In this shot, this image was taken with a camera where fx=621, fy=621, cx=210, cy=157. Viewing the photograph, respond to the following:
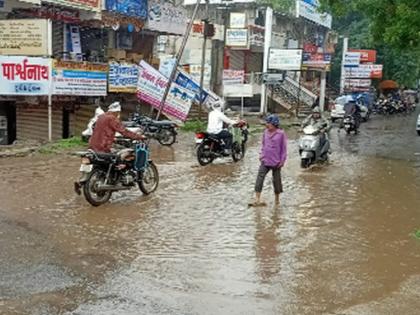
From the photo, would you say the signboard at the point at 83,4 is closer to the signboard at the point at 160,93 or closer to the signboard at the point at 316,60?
the signboard at the point at 160,93

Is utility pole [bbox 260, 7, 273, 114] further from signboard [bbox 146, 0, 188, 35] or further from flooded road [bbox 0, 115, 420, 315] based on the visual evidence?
flooded road [bbox 0, 115, 420, 315]

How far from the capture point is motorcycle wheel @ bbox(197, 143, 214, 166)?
47.4 ft

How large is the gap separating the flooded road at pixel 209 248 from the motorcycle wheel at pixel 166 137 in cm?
559

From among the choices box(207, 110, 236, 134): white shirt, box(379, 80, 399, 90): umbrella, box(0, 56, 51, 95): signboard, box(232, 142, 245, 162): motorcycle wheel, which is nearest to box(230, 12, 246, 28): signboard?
box(379, 80, 399, 90): umbrella

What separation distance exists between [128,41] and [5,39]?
316 inches

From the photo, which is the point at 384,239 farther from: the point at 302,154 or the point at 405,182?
the point at 302,154

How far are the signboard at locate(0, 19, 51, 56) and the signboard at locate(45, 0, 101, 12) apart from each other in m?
0.99

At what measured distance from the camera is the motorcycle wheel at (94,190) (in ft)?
30.9

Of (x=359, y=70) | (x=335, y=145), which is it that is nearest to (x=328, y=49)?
(x=359, y=70)

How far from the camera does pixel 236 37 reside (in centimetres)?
3356

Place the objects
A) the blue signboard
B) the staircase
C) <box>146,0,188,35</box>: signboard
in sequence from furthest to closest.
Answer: the staircase
<box>146,0,188,35</box>: signboard
the blue signboard

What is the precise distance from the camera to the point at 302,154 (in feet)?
48.2

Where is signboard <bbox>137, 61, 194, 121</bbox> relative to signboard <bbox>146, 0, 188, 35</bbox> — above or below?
below

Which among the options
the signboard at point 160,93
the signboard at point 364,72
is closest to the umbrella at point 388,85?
the signboard at point 364,72
